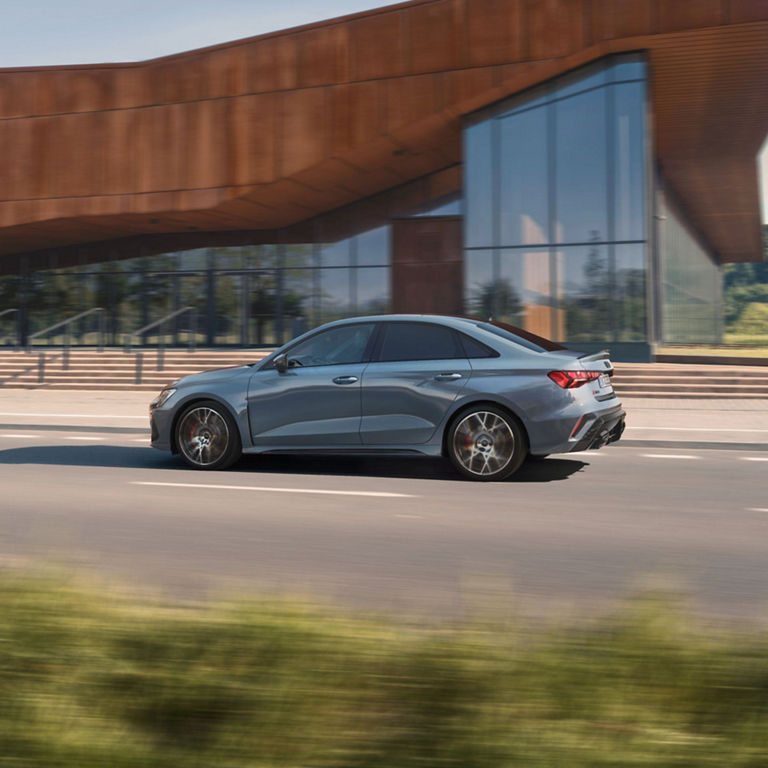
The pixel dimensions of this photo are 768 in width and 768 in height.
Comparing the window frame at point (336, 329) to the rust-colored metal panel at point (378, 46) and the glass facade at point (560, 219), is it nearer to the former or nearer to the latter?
the glass facade at point (560, 219)

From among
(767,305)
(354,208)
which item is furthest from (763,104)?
(767,305)

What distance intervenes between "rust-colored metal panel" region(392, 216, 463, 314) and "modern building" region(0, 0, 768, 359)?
0.07m

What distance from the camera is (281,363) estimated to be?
9.94 meters

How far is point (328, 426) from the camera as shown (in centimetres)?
967

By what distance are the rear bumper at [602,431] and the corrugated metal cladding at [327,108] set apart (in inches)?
648

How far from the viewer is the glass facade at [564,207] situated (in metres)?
25.1

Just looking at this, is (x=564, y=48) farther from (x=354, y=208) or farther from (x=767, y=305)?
(x=767, y=305)

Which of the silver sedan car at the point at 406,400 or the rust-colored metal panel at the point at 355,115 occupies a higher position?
the rust-colored metal panel at the point at 355,115

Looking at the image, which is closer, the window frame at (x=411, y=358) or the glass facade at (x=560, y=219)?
the window frame at (x=411, y=358)

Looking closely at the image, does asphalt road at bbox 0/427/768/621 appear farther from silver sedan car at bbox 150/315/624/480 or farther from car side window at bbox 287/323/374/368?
car side window at bbox 287/323/374/368

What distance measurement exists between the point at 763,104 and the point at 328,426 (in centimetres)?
2376

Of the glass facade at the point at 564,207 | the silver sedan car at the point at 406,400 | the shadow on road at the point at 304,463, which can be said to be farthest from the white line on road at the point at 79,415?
the glass facade at the point at 564,207

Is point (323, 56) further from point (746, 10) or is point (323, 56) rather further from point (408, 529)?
point (408, 529)

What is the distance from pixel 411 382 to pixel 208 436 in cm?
231
